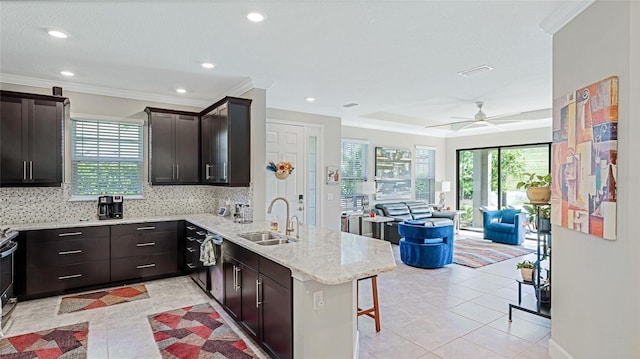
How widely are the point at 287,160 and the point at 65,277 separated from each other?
349 cm

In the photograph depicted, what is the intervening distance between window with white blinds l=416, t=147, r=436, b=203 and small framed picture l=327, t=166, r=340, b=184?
346cm

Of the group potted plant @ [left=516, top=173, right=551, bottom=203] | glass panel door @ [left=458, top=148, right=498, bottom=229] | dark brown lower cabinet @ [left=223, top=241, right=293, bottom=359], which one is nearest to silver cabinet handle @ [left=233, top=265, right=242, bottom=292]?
dark brown lower cabinet @ [left=223, top=241, right=293, bottom=359]

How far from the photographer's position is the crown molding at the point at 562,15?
248 cm

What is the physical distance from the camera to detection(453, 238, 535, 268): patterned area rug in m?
6.18

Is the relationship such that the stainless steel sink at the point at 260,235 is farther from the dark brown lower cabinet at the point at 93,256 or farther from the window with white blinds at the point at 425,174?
the window with white blinds at the point at 425,174

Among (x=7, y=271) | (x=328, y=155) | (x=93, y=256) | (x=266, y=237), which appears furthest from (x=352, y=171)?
(x=7, y=271)

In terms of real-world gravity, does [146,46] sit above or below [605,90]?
above

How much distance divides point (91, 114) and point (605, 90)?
561cm

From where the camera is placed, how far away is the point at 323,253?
2.71m

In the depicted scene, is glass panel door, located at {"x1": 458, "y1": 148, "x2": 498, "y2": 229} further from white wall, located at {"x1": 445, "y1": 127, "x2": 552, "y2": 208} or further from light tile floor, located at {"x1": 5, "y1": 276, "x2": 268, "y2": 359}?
light tile floor, located at {"x1": 5, "y1": 276, "x2": 268, "y2": 359}

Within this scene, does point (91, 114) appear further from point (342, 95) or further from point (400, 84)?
point (400, 84)

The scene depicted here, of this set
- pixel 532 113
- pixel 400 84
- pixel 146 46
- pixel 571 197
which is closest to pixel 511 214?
pixel 532 113

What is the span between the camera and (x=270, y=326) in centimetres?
271

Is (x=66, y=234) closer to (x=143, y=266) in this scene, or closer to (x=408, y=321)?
(x=143, y=266)
